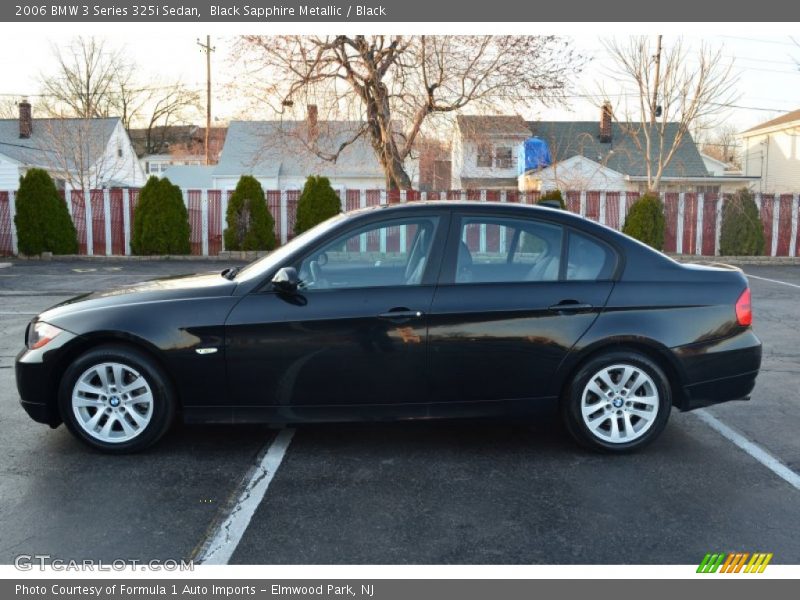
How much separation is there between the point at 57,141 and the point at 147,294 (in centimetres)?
3497

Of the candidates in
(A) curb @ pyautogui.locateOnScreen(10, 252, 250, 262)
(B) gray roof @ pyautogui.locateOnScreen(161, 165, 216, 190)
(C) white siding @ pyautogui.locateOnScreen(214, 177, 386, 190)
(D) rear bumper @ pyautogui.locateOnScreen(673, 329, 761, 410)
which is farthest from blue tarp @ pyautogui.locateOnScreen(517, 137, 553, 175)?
(D) rear bumper @ pyautogui.locateOnScreen(673, 329, 761, 410)

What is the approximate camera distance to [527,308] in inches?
189

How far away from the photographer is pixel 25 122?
4509 cm

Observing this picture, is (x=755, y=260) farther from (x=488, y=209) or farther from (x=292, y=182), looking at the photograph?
(x=292, y=182)

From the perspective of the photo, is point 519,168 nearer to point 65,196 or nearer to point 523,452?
point 65,196

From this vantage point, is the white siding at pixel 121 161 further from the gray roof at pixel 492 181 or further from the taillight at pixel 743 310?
the taillight at pixel 743 310

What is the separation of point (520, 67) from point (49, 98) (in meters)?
37.5

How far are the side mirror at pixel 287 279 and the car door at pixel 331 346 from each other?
2.9 inches

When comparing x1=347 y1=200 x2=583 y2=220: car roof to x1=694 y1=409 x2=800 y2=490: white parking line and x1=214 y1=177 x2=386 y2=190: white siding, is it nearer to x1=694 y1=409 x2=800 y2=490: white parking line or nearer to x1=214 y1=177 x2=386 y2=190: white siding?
x1=694 y1=409 x2=800 y2=490: white parking line

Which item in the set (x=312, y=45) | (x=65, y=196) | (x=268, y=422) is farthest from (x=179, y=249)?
(x=268, y=422)

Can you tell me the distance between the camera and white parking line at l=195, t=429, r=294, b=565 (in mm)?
3467

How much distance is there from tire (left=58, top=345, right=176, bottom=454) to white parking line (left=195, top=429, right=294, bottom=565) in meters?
0.69

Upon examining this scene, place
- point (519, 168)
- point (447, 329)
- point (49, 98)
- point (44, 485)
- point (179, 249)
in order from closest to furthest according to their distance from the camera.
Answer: point (44, 485), point (447, 329), point (179, 249), point (519, 168), point (49, 98)

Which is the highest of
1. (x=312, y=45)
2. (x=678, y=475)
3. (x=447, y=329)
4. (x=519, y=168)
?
(x=312, y=45)
